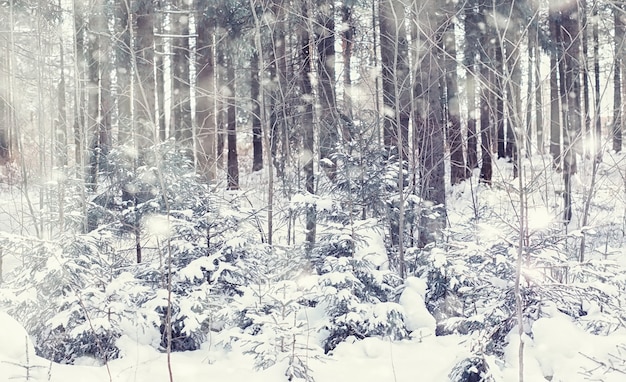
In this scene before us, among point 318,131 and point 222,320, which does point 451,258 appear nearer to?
point 222,320

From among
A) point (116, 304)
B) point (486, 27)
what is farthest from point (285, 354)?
point (486, 27)

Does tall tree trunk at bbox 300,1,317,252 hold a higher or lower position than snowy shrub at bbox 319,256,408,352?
higher

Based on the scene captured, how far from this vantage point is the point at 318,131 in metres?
8.86

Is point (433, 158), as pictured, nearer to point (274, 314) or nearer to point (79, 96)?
point (274, 314)

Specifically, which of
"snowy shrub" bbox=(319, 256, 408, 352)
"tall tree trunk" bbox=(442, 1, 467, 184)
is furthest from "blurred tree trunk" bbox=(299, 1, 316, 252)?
"tall tree trunk" bbox=(442, 1, 467, 184)

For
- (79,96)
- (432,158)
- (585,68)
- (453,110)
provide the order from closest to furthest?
(585,68)
(79,96)
(432,158)
(453,110)

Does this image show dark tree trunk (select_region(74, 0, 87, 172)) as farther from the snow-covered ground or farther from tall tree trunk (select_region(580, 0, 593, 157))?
tall tree trunk (select_region(580, 0, 593, 157))

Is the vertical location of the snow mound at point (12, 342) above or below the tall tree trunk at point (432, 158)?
below

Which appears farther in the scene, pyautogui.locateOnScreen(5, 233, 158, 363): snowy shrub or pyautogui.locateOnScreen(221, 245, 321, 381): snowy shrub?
pyautogui.locateOnScreen(5, 233, 158, 363): snowy shrub

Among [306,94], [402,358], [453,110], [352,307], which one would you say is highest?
[453,110]

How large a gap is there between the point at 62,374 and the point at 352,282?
2.82m

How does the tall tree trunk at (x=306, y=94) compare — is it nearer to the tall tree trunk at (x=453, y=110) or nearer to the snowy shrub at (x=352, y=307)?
the snowy shrub at (x=352, y=307)

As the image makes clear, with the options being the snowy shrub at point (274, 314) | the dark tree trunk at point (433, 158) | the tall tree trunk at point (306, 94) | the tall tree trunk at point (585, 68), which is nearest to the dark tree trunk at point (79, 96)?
the snowy shrub at point (274, 314)

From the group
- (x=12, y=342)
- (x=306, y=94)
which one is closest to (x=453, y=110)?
(x=306, y=94)
